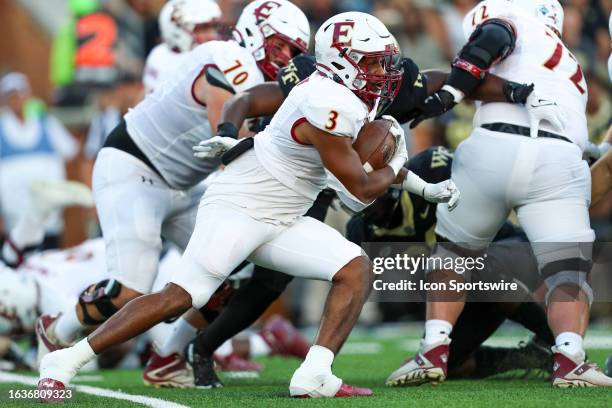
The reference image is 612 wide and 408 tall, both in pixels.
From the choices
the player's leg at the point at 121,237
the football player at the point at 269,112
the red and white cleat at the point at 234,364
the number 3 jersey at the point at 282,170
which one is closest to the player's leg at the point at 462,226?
the football player at the point at 269,112

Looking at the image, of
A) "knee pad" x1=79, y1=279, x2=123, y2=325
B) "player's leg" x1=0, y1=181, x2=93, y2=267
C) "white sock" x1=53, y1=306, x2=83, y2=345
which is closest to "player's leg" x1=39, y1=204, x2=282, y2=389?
"knee pad" x1=79, y1=279, x2=123, y2=325

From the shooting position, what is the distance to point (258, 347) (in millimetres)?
8828

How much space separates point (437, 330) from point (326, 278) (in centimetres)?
88

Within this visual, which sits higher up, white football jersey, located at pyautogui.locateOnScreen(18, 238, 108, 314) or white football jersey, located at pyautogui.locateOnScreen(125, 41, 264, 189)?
white football jersey, located at pyautogui.locateOnScreen(125, 41, 264, 189)

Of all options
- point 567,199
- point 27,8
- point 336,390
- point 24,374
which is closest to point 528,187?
point 567,199

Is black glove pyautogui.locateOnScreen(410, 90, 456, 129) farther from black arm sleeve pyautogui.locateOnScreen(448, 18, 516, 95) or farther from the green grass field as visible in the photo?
the green grass field

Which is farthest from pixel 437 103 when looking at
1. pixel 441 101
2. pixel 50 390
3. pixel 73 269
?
pixel 73 269

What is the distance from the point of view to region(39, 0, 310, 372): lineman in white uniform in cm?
629

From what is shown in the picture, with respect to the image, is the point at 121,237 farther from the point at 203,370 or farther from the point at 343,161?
the point at 343,161

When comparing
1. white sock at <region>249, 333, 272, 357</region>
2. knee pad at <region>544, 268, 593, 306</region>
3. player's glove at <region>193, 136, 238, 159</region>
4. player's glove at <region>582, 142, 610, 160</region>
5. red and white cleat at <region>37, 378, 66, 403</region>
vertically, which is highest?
player's glove at <region>193, 136, 238, 159</region>

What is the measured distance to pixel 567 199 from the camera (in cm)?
583

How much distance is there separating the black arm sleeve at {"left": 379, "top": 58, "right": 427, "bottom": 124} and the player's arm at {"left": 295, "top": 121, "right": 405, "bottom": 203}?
952 mm

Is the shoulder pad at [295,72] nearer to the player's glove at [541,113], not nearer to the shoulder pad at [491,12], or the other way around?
the shoulder pad at [491,12]

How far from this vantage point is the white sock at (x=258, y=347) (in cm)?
876
